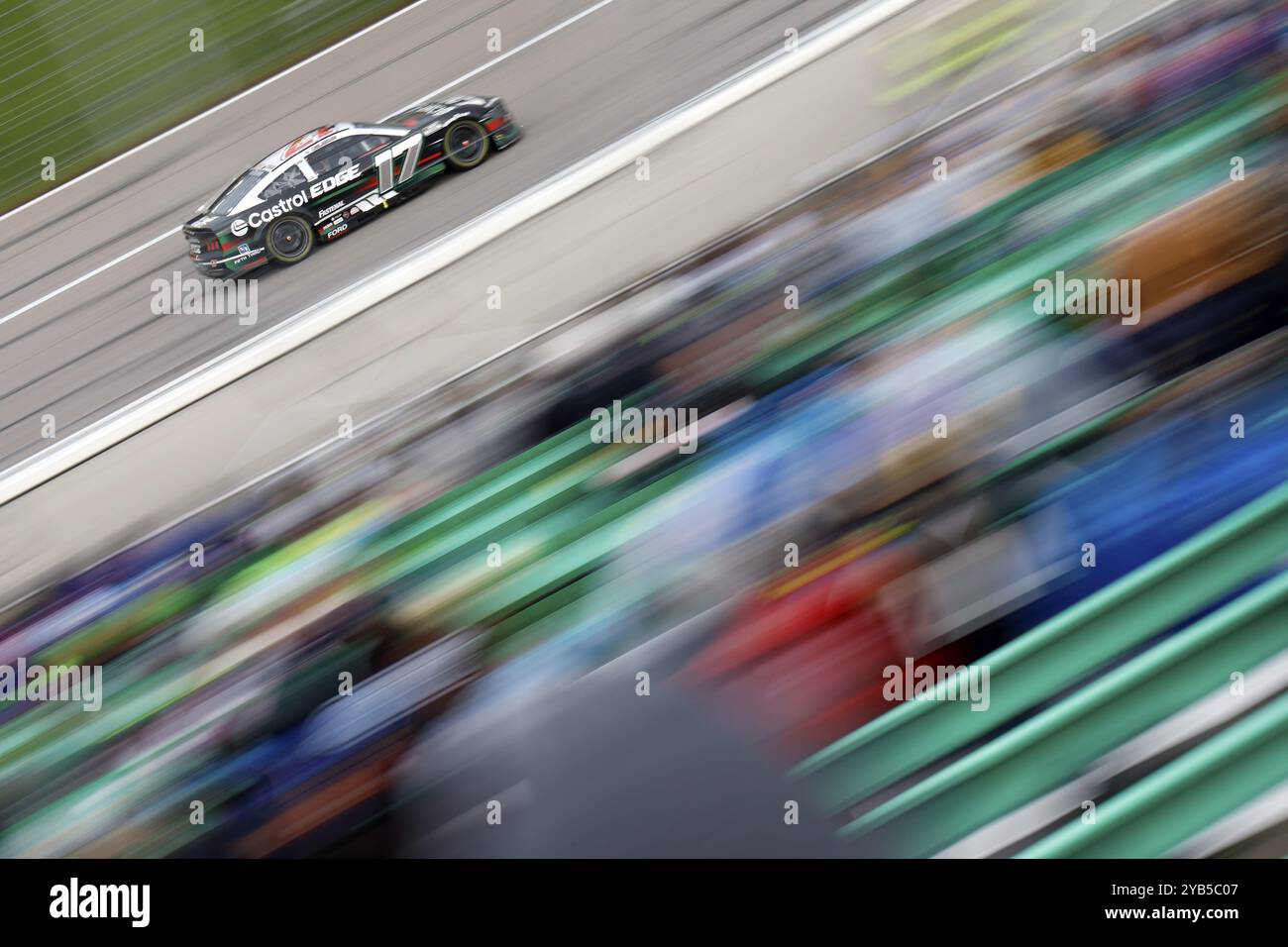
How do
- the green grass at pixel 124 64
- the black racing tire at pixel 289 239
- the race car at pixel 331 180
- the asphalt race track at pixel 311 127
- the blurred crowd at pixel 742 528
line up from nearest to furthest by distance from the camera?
the blurred crowd at pixel 742 528
the race car at pixel 331 180
the black racing tire at pixel 289 239
the asphalt race track at pixel 311 127
the green grass at pixel 124 64

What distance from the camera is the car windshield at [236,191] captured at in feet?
33.4

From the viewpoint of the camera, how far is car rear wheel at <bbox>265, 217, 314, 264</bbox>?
34.1ft

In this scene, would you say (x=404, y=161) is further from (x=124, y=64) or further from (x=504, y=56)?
(x=124, y=64)

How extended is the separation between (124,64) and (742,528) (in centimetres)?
1049

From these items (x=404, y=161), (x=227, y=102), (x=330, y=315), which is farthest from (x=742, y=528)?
(x=227, y=102)

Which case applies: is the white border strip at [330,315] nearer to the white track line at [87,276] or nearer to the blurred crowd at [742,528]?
the blurred crowd at [742,528]

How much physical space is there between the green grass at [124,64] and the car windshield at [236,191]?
9.75ft

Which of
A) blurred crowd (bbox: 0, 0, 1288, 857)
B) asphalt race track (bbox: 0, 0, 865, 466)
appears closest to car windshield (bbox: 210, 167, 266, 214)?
asphalt race track (bbox: 0, 0, 865, 466)

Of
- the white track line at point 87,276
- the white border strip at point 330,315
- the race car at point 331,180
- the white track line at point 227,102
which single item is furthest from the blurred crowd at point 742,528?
the white track line at point 227,102

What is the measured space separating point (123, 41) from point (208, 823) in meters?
10.4

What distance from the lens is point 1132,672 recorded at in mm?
4617

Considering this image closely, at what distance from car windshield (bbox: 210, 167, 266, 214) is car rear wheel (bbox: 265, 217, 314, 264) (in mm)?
349

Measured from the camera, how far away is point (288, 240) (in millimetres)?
10508
